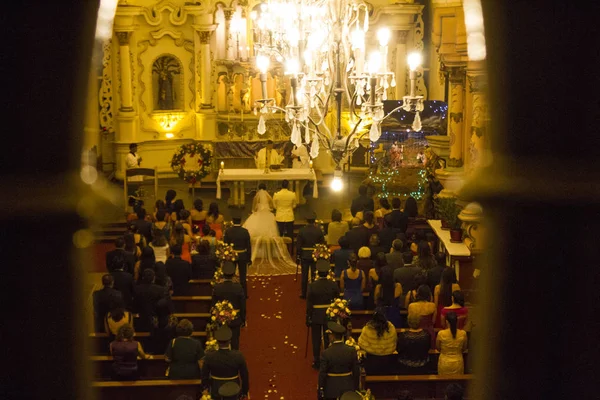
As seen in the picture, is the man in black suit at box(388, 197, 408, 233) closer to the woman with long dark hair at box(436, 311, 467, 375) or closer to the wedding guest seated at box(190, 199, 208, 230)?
the wedding guest seated at box(190, 199, 208, 230)

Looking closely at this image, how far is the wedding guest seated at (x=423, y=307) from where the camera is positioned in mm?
9719

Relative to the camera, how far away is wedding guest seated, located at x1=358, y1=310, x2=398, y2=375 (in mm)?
9266

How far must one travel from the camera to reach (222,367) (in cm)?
841

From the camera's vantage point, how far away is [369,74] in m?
9.38

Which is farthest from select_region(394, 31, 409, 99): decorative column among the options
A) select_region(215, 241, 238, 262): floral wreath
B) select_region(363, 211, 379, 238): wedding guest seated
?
select_region(215, 241, 238, 262): floral wreath

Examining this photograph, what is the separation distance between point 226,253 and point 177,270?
3.05 feet

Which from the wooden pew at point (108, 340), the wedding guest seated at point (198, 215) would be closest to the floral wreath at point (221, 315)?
the wooden pew at point (108, 340)

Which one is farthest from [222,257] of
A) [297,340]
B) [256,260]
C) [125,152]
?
[125,152]

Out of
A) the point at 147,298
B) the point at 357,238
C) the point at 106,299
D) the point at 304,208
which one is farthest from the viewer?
the point at 304,208

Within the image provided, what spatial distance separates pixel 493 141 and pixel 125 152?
19900mm

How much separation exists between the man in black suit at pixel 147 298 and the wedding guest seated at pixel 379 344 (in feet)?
7.62

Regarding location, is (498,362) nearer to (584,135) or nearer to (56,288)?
(584,135)

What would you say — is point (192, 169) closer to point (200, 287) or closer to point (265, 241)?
point (265, 241)

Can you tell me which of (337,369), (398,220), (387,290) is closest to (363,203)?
(398,220)
